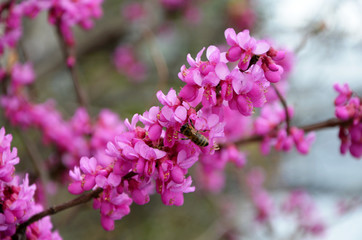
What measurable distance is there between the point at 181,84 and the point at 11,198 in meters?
2.19

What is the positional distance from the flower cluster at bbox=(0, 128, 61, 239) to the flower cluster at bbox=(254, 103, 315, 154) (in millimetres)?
726

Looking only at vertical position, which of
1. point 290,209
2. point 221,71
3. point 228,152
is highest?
point 221,71

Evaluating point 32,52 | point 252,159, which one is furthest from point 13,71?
point 252,159

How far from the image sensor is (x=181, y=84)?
2908mm

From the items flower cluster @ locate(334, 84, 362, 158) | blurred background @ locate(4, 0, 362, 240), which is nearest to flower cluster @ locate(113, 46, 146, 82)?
blurred background @ locate(4, 0, 362, 240)

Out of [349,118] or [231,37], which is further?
[349,118]

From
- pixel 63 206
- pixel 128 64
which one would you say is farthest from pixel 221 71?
pixel 128 64

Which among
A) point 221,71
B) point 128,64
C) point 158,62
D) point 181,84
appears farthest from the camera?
point 128,64

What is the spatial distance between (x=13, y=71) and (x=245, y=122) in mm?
1068

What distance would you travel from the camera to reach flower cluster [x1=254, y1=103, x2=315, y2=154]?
1.13 m

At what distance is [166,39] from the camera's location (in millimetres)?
4469

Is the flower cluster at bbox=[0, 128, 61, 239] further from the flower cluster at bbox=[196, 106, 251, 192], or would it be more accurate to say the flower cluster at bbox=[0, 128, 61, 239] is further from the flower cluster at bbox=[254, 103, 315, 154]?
the flower cluster at bbox=[254, 103, 315, 154]

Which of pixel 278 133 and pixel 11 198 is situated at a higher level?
pixel 11 198

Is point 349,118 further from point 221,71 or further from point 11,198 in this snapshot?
point 11,198
